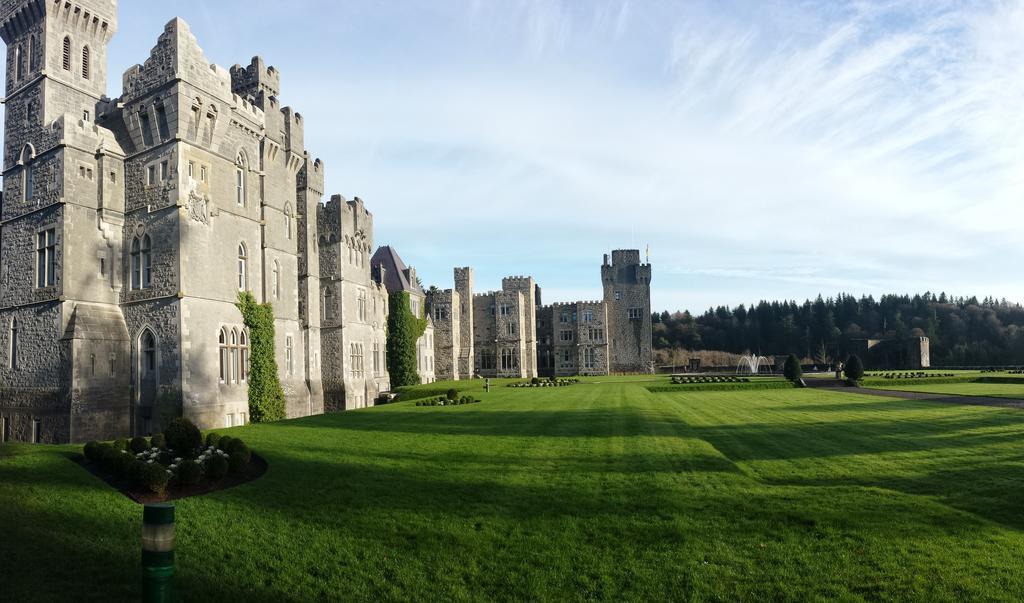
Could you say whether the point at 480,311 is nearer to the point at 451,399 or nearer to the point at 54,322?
the point at 451,399

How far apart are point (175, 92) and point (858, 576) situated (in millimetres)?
25432

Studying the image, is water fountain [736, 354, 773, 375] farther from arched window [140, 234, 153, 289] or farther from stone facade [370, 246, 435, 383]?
arched window [140, 234, 153, 289]

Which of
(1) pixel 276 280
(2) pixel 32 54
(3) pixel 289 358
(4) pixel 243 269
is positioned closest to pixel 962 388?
(3) pixel 289 358

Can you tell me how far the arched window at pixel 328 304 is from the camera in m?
39.2

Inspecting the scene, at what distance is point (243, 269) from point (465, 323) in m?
43.8

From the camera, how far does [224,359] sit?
25.1m

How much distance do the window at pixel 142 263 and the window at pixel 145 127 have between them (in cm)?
371

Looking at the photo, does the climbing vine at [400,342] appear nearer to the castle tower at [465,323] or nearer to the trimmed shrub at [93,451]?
the castle tower at [465,323]

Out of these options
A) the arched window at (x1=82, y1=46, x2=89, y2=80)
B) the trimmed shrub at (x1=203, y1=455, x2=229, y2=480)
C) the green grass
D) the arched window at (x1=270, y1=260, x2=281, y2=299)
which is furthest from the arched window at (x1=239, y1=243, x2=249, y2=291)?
the green grass

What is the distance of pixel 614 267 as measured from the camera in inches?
3253

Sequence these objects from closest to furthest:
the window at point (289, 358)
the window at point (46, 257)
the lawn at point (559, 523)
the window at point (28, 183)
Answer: the lawn at point (559, 523)
the window at point (46, 257)
the window at point (28, 183)
the window at point (289, 358)

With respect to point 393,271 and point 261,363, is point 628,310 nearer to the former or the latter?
point 393,271

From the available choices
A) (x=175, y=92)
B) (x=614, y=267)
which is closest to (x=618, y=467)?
(x=175, y=92)

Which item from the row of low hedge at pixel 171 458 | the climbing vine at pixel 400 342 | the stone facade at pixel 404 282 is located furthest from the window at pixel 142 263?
the stone facade at pixel 404 282
